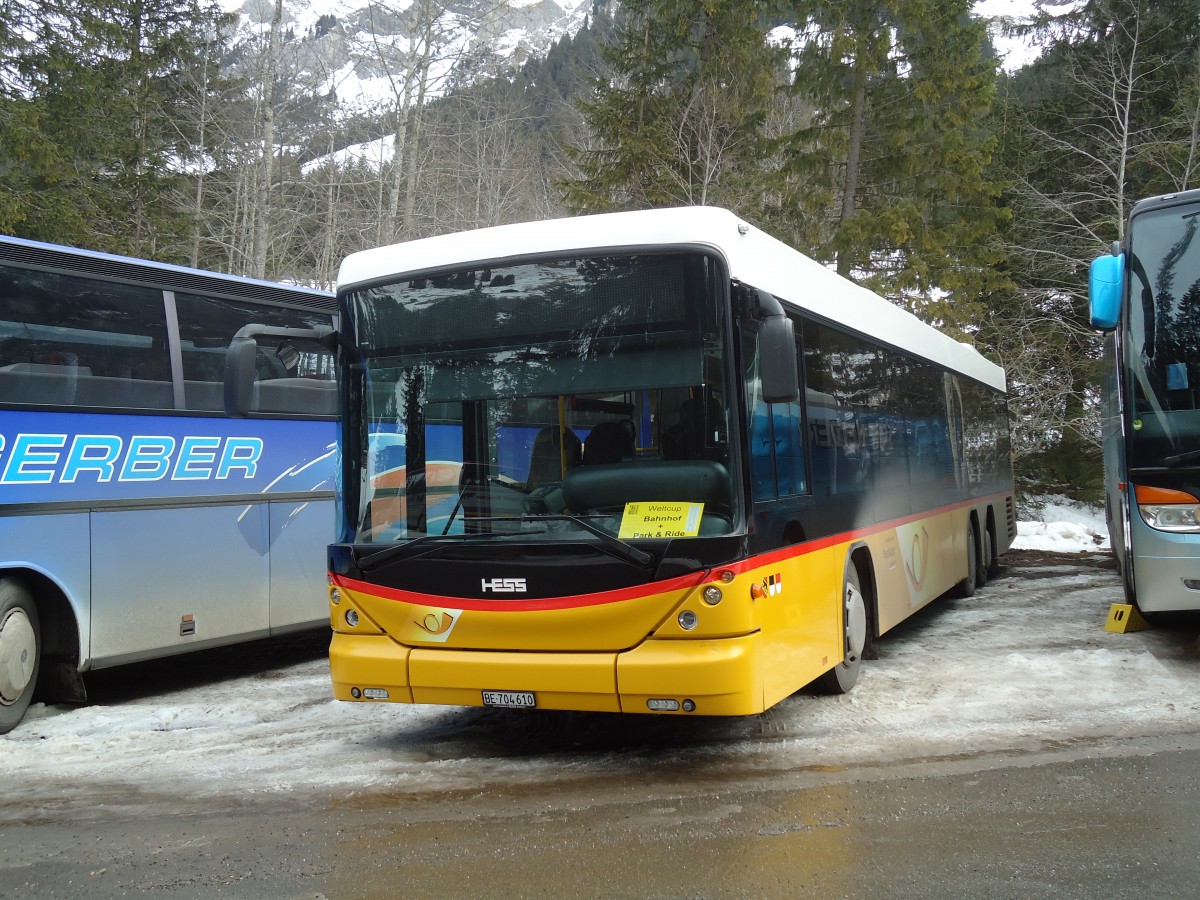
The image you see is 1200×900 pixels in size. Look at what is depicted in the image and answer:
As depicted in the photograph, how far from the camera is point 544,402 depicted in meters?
5.98

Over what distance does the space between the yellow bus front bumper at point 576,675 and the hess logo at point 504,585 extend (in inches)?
13.6

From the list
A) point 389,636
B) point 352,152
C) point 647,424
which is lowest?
point 389,636

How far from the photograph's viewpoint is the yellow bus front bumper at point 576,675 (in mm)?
5598

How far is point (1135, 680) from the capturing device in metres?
7.77

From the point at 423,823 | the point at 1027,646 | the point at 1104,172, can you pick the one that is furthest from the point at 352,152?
the point at 423,823

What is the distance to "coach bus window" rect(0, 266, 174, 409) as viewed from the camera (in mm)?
7539

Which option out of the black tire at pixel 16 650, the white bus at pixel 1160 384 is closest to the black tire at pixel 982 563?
the white bus at pixel 1160 384

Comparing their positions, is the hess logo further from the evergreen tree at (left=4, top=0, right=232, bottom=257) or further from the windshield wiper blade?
the evergreen tree at (left=4, top=0, right=232, bottom=257)

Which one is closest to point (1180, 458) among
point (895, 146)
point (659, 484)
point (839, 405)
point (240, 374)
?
point (839, 405)

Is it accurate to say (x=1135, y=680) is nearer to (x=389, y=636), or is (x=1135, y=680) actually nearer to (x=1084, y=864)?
(x=1084, y=864)

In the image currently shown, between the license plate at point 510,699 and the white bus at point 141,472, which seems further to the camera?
the white bus at point 141,472

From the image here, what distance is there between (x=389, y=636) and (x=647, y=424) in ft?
6.29

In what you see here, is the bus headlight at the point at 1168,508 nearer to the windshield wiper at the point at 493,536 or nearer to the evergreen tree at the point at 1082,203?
the windshield wiper at the point at 493,536

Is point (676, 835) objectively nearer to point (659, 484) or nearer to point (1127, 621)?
point (659, 484)
